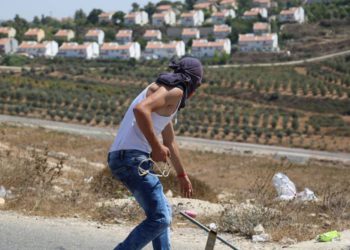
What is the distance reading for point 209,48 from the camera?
345ft

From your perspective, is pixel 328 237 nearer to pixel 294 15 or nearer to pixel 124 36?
pixel 124 36

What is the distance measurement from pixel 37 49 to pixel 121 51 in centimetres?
1750

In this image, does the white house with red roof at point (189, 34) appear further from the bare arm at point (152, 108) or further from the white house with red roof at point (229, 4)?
the bare arm at point (152, 108)

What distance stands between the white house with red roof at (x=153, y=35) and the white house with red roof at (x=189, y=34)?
4.97 metres

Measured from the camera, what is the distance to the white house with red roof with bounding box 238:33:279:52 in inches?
4011

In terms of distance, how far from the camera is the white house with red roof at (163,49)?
10550cm

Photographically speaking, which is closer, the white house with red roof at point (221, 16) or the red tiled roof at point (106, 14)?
→ the white house with red roof at point (221, 16)

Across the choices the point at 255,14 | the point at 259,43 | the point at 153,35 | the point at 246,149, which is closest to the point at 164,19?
the point at 255,14

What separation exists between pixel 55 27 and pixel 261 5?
177ft

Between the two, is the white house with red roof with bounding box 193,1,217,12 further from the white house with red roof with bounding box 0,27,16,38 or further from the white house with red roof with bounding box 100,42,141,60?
the white house with red roof with bounding box 100,42,141,60

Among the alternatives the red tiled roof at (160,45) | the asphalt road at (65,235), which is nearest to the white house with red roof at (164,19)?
the red tiled roof at (160,45)

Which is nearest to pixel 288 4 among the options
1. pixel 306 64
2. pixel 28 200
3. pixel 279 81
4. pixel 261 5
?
pixel 261 5

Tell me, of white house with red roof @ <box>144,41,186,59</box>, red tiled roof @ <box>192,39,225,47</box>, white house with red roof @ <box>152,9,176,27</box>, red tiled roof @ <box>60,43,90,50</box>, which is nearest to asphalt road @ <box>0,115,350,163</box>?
red tiled roof @ <box>192,39,225,47</box>

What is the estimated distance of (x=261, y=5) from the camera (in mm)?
155625
